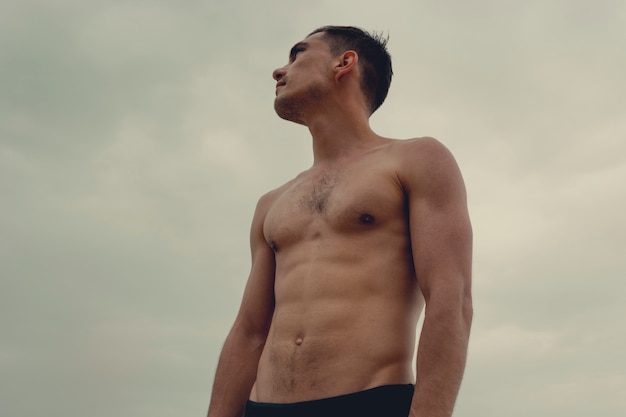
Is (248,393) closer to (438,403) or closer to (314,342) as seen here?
(314,342)

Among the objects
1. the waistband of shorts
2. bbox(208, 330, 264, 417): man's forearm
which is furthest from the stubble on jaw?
the waistband of shorts

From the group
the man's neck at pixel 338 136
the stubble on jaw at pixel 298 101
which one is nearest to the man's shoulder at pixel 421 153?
the man's neck at pixel 338 136

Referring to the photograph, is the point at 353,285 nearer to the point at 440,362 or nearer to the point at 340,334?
the point at 340,334

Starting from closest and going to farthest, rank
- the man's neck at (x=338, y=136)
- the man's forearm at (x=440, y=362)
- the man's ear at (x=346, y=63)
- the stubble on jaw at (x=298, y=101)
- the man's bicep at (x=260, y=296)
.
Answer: the man's forearm at (x=440, y=362), the man's bicep at (x=260, y=296), the man's neck at (x=338, y=136), the stubble on jaw at (x=298, y=101), the man's ear at (x=346, y=63)

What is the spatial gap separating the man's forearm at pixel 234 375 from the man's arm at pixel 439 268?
1.37 meters

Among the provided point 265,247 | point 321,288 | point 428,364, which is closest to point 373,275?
point 321,288

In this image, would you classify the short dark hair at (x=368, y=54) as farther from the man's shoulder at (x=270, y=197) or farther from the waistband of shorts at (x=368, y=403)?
the waistband of shorts at (x=368, y=403)

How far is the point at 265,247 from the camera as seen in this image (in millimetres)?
5410

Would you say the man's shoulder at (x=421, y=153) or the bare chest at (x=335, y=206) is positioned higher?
the man's shoulder at (x=421, y=153)

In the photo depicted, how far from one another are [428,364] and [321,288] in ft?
2.58

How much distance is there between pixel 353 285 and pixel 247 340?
3.67 ft

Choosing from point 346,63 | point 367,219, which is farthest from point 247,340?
point 346,63

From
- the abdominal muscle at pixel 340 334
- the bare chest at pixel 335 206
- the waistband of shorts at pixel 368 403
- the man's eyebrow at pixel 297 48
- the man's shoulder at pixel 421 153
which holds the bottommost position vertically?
the waistband of shorts at pixel 368 403

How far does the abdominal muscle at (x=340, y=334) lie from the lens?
425 cm
